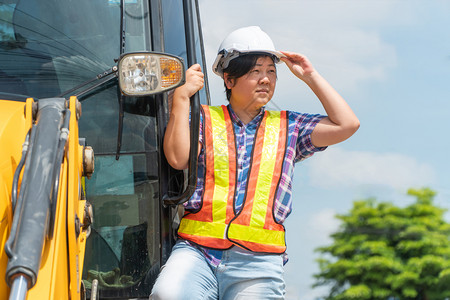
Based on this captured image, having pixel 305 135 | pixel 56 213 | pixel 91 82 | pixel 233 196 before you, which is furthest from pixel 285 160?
pixel 56 213

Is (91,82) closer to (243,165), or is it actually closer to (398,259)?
(243,165)

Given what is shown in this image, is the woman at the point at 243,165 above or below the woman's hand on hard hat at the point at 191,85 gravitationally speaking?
below

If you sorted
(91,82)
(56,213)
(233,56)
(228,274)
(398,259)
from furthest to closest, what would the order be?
(398,259)
(233,56)
(91,82)
(228,274)
(56,213)

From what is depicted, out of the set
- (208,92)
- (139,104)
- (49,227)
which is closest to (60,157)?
(49,227)

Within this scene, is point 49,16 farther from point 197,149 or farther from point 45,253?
point 45,253

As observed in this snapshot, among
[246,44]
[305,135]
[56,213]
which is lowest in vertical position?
[56,213]

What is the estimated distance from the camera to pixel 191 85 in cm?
222

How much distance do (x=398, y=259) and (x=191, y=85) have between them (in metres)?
2.36

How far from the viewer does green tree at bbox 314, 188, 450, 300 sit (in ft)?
11.4

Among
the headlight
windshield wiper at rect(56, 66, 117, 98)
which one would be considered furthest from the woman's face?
windshield wiper at rect(56, 66, 117, 98)

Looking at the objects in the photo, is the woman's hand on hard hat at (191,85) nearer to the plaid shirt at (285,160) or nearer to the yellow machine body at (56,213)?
the plaid shirt at (285,160)

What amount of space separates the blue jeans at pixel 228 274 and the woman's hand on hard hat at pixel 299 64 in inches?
30.8

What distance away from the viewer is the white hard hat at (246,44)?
231 cm

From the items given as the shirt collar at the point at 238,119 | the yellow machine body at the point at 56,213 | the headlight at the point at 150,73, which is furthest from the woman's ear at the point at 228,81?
the yellow machine body at the point at 56,213
